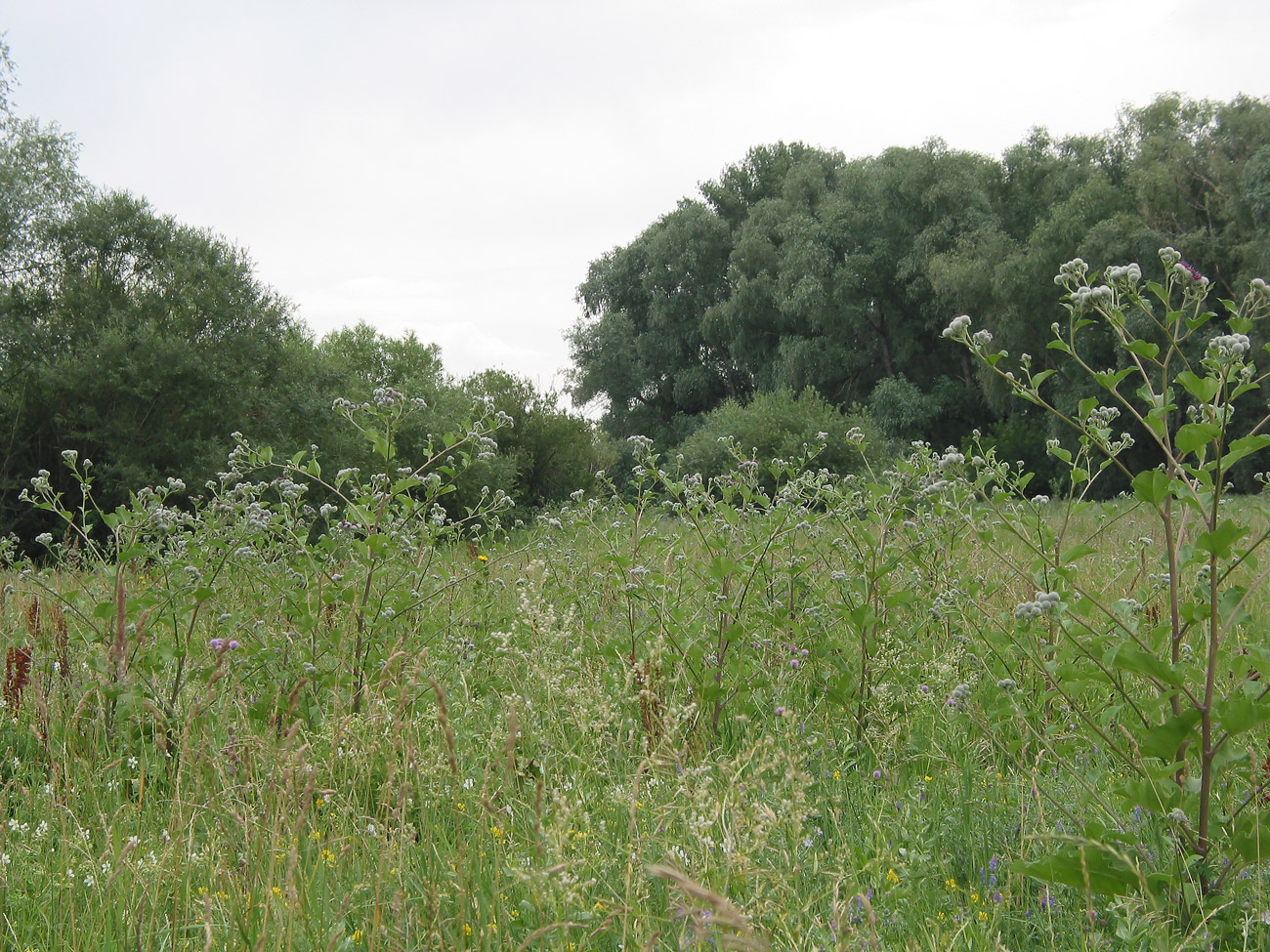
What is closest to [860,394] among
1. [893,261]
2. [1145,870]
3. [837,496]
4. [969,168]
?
[893,261]

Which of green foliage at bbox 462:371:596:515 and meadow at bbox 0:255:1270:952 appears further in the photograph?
green foliage at bbox 462:371:596:515

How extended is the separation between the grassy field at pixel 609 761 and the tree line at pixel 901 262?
2050cm

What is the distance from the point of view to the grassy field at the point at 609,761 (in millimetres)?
2064

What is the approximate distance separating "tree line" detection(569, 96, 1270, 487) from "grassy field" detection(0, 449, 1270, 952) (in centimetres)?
2050

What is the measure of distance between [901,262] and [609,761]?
3095 cm


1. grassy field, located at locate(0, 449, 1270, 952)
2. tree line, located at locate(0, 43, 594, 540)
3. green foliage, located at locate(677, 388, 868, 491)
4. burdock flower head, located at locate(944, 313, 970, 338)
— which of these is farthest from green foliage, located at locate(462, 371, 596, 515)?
burdock flower head, located at locate(944, 313, 970, 338)

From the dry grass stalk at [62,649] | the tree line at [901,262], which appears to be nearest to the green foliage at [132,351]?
the dry grass stalk at [62,649]

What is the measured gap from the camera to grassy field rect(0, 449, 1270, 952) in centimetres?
206

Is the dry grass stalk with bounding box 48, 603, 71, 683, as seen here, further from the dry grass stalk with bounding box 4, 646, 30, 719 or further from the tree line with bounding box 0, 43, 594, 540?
the tree line with bounding box 0, 43, 594, 540

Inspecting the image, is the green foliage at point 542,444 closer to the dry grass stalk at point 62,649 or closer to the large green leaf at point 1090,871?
the dry grass stalk at point 62,649

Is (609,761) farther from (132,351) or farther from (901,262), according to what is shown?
(901,262)

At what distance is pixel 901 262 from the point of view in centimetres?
3138

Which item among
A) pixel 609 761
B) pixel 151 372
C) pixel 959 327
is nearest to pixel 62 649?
pixel 609 761

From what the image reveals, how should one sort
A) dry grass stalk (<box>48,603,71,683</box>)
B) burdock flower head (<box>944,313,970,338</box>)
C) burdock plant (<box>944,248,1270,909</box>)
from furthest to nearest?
dry grass stalk (<box>48,603,71,683</box>) → burdock flower head (<box>944,313,970,338</box>) → burdock plant (<box>944,248,1270,909</box>)
